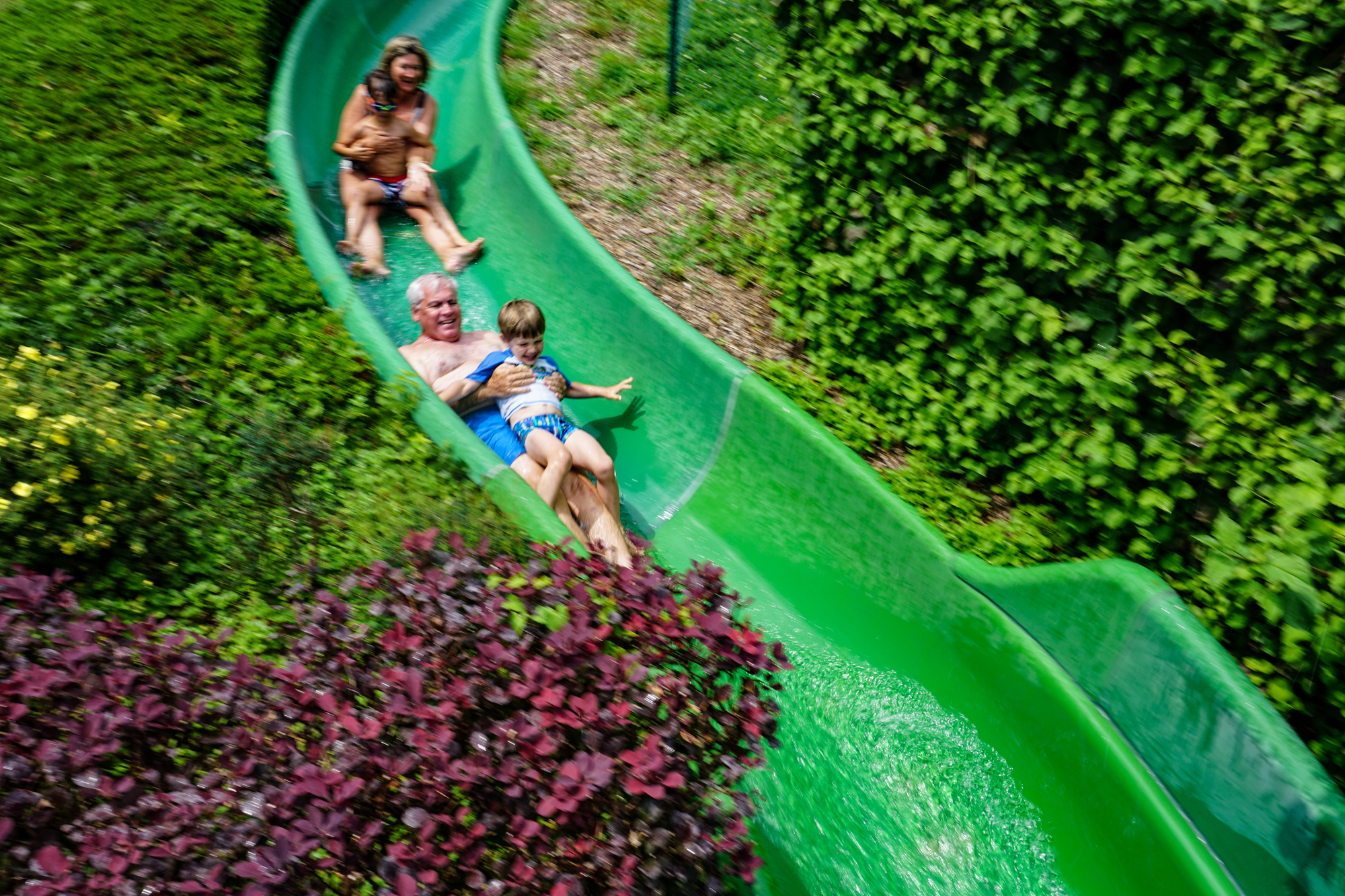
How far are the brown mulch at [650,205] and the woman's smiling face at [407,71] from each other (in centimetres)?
94

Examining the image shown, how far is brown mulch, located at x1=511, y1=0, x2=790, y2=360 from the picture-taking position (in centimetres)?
559

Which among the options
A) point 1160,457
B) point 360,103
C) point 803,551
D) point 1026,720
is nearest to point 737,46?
point 360,103

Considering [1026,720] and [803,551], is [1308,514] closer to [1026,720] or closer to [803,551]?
[1026,720]

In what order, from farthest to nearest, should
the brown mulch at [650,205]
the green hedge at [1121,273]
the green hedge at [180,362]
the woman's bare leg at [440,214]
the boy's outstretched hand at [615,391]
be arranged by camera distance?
the woman's bare leg at [440,214]
the brown mulch at [650,205]
the boy's outstretched hand at [615,391]
the green hedge at [180,362]
the green hedge at [1121,273]

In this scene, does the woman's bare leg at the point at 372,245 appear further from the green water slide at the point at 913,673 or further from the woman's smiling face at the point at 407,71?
the woman's smiling face at the point at 407,71

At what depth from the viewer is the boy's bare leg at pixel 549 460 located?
4.57 m

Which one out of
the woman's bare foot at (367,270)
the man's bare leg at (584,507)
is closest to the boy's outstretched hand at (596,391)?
the man's bare leg at (584,507)

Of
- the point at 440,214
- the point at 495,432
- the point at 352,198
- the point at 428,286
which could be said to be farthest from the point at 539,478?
the point at 352,198

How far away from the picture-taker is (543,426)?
4.87 m

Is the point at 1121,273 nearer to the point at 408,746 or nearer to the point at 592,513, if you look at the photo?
the point at 592,513

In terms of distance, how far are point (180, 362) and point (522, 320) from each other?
1.65m

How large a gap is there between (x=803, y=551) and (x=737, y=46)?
512 centimetres

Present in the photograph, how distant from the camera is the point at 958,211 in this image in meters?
4.34

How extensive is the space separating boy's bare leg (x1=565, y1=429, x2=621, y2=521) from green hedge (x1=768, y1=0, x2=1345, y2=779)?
1160mm
